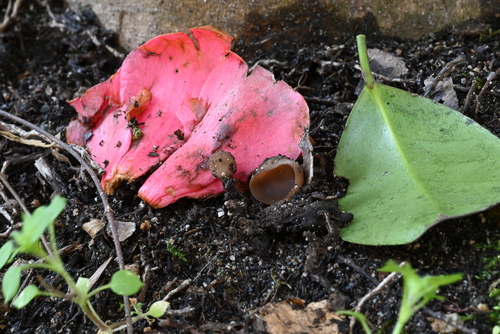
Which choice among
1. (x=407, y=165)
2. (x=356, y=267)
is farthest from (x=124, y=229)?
(x=407, y=165)

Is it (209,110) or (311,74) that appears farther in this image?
(311,74)

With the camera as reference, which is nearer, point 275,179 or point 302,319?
point 302,319

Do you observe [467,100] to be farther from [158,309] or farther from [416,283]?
[158,309]

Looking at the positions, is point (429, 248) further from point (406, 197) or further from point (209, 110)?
point (209, 110)

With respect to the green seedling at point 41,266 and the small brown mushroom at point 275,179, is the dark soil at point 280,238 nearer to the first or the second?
the small brown mushroom at point 275,179

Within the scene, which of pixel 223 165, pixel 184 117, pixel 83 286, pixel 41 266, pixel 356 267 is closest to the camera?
pixel 41 266

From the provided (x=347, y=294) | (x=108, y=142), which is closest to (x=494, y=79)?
(x=347, y=294)
